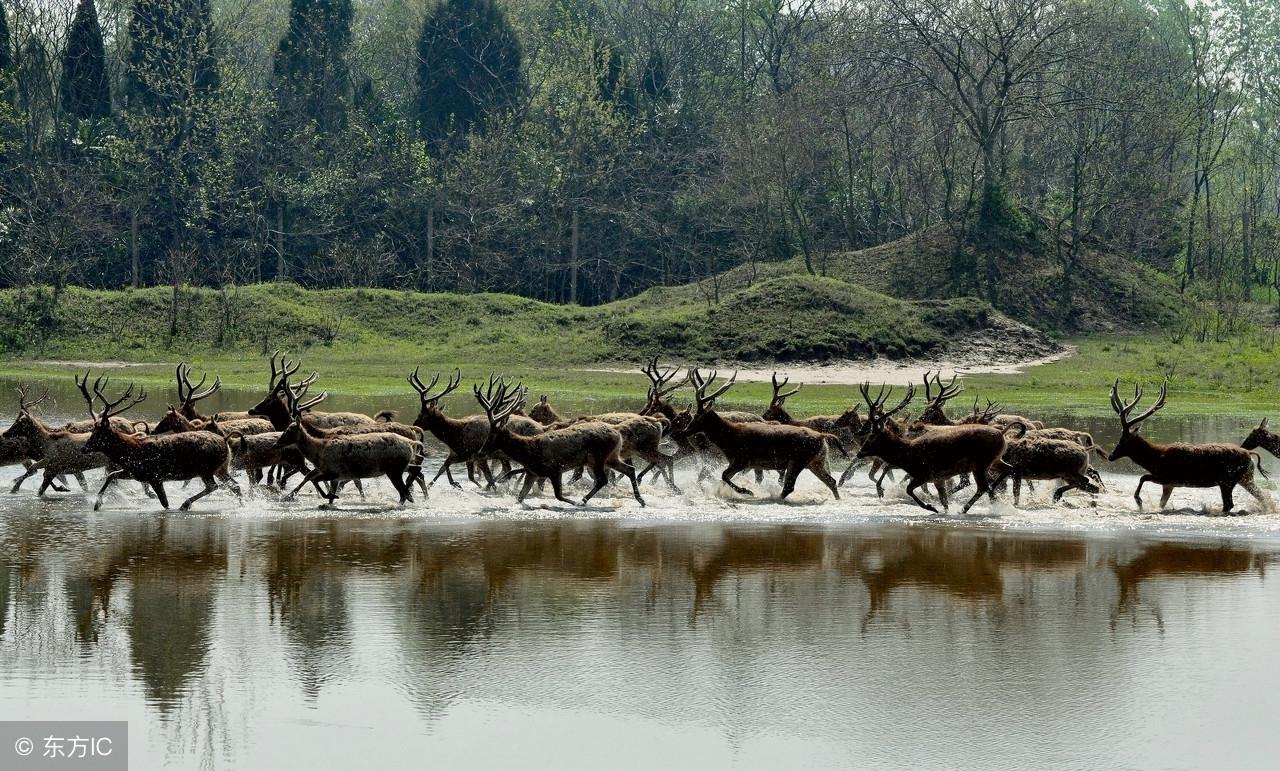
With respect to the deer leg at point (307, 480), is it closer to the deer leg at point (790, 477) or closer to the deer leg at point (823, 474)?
the deer leg at point (790, 477)

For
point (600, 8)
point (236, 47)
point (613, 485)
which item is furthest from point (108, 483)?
point (600, 8)

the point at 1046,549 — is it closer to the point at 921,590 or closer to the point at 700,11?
the point at 921,590

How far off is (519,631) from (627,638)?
841 millimetres

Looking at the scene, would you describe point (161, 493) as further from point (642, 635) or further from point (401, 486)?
point (642, 635)

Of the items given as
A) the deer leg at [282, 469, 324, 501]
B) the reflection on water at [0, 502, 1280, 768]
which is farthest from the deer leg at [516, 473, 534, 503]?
the deer leg at [282, 469, 324, 501]

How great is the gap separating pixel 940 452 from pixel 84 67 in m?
50.1

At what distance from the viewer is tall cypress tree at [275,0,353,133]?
63256 mm

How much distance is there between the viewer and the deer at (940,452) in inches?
728

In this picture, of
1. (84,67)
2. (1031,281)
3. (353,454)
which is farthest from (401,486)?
(84,67)

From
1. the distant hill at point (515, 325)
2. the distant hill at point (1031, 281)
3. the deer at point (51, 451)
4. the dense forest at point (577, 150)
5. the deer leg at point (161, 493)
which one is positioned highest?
the dense forest at point (577, 150)

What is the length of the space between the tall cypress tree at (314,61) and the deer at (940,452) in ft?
158

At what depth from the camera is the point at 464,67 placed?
218 ft

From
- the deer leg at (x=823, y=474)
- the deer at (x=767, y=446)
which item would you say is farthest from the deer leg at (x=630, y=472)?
the deer leg at (x=823, y=474)

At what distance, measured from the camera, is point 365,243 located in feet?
203
